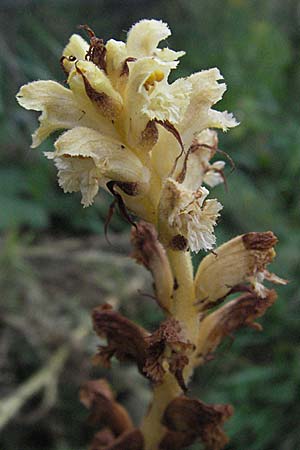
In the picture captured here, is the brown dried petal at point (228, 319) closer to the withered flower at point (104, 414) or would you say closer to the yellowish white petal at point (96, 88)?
the withered flower at point (104, 414)

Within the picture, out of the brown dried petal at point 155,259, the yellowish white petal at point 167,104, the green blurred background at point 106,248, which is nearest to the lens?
the yellowish white petal at point 167,104

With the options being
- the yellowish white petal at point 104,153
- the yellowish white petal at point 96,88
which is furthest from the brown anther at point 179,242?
the yellowish white petal at point 96,88

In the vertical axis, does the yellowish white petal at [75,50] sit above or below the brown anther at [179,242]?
above

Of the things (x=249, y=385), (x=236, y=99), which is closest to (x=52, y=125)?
(x=249, y=385)

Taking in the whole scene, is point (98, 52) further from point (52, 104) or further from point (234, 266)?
point (234, 266)

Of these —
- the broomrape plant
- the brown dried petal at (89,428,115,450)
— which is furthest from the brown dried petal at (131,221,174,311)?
the brown dried petal at (89,428,115,450)

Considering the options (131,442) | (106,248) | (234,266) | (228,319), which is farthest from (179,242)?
(106,248)
